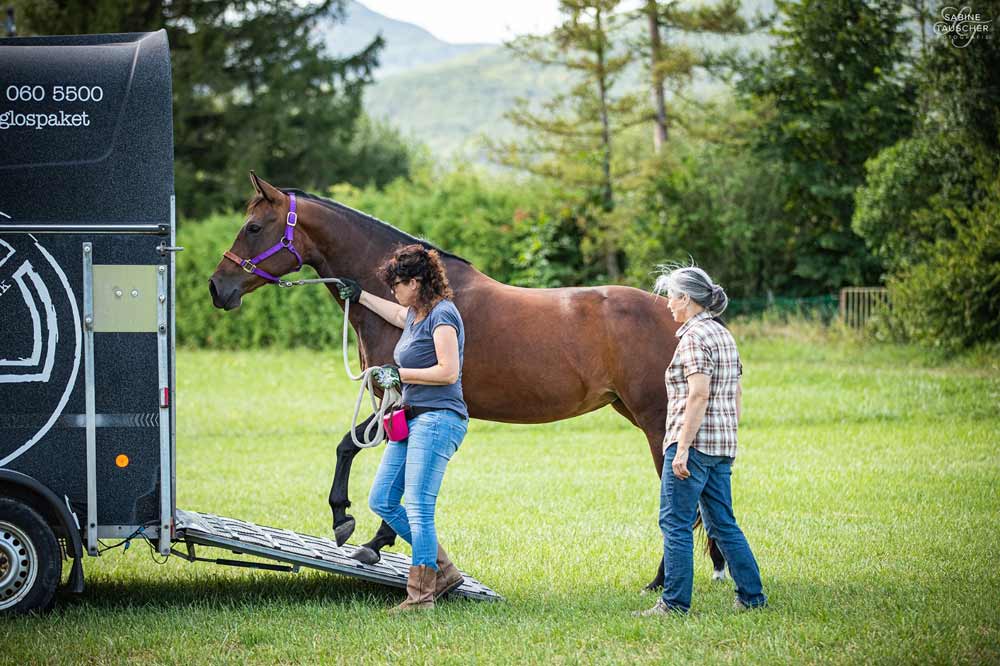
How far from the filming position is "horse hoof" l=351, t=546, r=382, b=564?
6609 millimetres

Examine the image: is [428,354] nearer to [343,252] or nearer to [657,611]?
[343,252]

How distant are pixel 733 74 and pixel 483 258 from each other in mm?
9848

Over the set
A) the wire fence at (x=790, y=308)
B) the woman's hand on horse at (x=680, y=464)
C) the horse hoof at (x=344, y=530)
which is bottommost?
the horse hoof at (x=344, y=530)

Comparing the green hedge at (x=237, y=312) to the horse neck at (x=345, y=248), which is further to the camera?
the green hedge at (x=237, y=312)

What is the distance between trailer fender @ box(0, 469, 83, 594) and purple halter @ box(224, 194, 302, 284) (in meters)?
1.83

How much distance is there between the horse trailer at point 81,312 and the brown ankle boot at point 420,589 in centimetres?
147

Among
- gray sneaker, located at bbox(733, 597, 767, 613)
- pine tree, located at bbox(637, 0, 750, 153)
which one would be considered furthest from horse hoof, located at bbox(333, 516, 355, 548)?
pine tree, located at bbox(637, 0, 750, 153)

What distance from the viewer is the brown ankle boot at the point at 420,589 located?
614 centimetres

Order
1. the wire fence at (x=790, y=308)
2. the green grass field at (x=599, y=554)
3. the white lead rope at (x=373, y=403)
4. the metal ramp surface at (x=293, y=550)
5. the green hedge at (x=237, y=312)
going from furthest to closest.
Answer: the green hedge at (x=237, y=312) → the wire fence at (x=790, y=308) → the white lead rope at (x=373, y=403) → the metal ramp surface at (x=293, y=550) → the green grass field at (x=599, y=554)

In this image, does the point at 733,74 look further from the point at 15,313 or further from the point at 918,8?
the point at 15,313

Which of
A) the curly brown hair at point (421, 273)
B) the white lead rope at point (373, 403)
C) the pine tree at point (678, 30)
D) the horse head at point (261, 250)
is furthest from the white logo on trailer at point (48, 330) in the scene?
the pine tree at point (678, 30)

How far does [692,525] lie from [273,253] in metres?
3.21

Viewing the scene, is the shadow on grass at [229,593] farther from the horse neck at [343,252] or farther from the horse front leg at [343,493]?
the horse neck at [343,252]

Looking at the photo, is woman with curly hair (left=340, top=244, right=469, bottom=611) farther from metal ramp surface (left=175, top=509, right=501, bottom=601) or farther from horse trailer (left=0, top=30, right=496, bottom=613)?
horse trailer (left=0, top=30, right=496, bottom=613)
